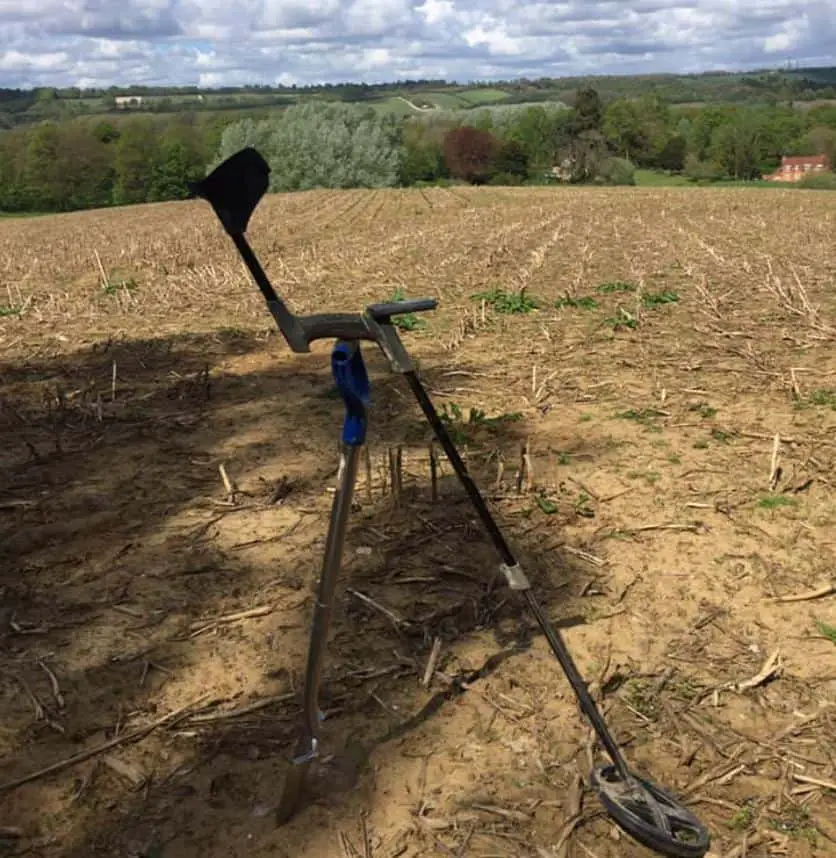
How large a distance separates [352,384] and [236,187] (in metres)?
0.67

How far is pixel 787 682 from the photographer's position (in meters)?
3.85

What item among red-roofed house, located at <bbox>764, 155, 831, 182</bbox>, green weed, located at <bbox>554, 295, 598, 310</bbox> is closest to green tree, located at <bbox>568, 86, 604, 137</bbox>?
red-roofed house, located at <bbox>764, 155, 831, 182</bbox>

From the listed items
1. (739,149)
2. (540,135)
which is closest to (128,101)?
(540,135)

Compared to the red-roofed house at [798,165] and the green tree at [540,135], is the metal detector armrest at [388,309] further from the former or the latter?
the red-roofed house at [798,165]

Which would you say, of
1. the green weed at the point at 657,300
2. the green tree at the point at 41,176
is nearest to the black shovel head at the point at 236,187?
the green weed at the point at 657,300

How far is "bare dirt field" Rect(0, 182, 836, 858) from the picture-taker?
127 inches

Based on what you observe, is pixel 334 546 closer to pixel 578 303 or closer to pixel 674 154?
pixel 578 303

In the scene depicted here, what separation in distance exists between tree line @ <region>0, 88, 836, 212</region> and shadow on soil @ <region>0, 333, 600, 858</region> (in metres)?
54.5

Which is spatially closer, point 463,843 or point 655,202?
point 463,843

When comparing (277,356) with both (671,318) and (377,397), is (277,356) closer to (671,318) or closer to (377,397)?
(377,397)

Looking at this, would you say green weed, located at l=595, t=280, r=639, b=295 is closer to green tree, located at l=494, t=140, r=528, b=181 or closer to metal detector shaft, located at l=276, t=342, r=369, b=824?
metal detector shaft, located at l=276, t=342, r=369, b=824

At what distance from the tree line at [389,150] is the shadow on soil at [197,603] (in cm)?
5445

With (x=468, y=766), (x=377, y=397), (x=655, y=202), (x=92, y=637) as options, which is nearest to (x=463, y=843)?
(x=468, y=766)

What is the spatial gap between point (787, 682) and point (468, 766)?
1.51m
